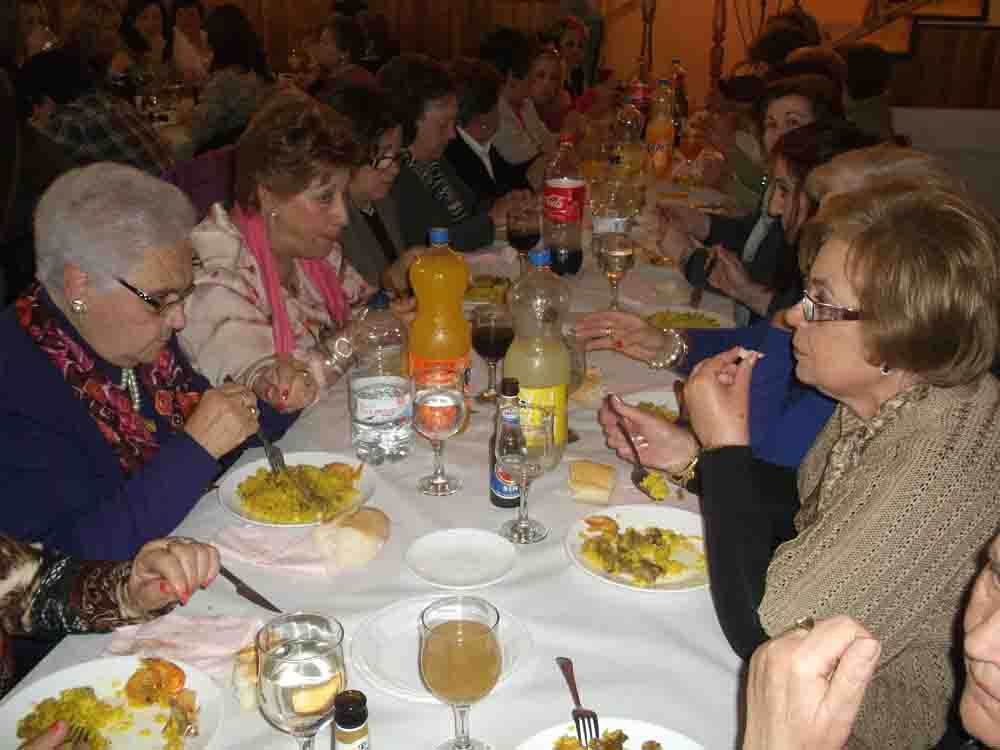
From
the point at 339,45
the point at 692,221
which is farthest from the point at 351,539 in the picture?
the point at 339,45

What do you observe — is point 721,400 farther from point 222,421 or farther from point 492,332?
point 222,421

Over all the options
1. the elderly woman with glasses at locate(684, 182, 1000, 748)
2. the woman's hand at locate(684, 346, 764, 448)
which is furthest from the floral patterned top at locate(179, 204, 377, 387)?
the elderly woman with glasses at locate(684, 182, 1000, 748)

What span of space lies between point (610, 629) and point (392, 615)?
1.09 ft

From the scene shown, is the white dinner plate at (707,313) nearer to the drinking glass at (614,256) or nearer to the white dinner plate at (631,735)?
the drinking glass at (614,256)

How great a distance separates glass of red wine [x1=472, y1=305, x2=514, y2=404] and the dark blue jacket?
71 cm

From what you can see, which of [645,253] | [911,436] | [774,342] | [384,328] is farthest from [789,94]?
[911,436]

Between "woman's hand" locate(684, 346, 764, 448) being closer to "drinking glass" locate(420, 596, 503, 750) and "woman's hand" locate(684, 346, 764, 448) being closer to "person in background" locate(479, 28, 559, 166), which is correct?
"drinking glass" locate(420, 596, 503, 750)

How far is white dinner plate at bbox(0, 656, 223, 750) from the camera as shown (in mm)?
A: 1098

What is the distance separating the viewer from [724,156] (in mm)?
4836

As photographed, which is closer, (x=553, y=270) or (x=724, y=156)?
(x=553, y=270)

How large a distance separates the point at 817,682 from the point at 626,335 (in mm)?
1542

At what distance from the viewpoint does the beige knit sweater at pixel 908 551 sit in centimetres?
124

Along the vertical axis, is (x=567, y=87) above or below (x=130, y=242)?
below

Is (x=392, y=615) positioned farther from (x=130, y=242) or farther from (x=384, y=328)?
(x=384, y=328)
